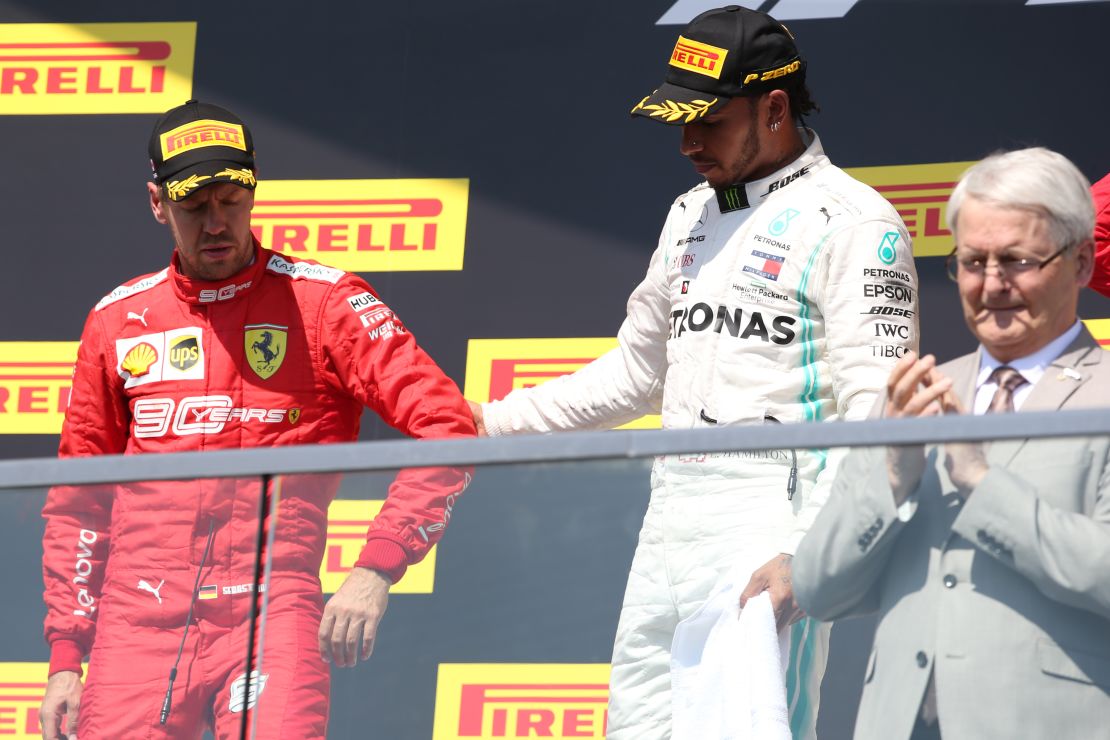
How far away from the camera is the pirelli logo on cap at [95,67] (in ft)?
12.7

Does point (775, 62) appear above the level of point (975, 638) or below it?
above

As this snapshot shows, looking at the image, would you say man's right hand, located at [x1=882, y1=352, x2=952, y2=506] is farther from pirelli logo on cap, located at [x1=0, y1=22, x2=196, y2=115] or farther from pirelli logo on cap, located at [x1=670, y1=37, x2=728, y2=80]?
pirelli logo on cap, located at [x1=0, y1=22, x2=196, y2=115]

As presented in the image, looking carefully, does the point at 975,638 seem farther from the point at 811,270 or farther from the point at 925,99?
the point at 925,99

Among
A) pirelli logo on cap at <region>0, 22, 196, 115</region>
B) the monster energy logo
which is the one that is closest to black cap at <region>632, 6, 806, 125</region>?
the monster energy logo

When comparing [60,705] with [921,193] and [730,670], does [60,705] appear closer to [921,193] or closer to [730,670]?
[730,670]

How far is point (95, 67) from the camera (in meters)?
3.92

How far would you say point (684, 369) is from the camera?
2.34 metres

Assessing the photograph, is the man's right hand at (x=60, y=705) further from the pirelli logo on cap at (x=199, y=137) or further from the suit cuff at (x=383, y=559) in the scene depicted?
the pirelli logo on cap at (x=199, y=137)

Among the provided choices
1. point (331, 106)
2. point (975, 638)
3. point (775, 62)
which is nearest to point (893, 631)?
point (975, 638)

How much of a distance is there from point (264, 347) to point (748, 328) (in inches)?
28.0

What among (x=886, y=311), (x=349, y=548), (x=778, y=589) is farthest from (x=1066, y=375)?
(x=349, y=548)

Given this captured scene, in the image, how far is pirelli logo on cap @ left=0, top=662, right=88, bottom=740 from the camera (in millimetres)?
1789

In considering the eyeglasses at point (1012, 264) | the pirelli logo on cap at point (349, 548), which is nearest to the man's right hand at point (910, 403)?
the eyeglasses at point (1012, 264)

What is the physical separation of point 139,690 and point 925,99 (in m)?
2.26
